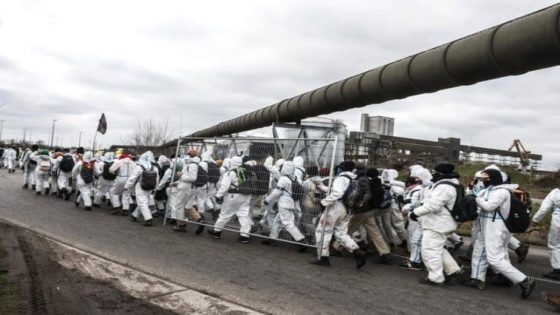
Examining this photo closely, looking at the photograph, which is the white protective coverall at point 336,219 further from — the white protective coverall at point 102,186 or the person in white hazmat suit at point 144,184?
the white protective coverall at point 102,186

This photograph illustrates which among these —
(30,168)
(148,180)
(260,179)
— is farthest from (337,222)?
(30,168)

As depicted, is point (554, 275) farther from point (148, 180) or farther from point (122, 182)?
point (122, 182)

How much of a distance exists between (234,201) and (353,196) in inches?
106

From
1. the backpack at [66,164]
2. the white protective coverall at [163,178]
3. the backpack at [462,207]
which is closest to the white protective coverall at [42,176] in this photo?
the backpack at [66,164]

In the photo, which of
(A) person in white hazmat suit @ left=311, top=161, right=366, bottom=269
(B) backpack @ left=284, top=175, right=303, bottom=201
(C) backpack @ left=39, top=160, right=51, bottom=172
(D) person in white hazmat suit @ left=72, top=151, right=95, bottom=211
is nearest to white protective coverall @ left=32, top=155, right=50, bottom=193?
(C) backpack @ left=39, top=160, right=51, bottom=172

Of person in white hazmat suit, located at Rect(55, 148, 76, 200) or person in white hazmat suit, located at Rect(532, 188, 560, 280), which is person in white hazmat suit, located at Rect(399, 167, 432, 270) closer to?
person in white hazmat suit, located at Rect(532, 188, 560, 280)

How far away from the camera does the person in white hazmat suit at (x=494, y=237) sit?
6.09m

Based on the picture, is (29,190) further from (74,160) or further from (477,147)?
(477,147)

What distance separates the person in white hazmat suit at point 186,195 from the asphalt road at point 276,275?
0.33m

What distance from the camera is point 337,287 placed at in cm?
601

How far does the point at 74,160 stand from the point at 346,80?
947cm

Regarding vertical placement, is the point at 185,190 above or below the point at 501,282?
above

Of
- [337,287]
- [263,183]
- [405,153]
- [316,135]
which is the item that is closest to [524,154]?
[405,153]

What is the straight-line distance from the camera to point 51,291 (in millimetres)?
4949
